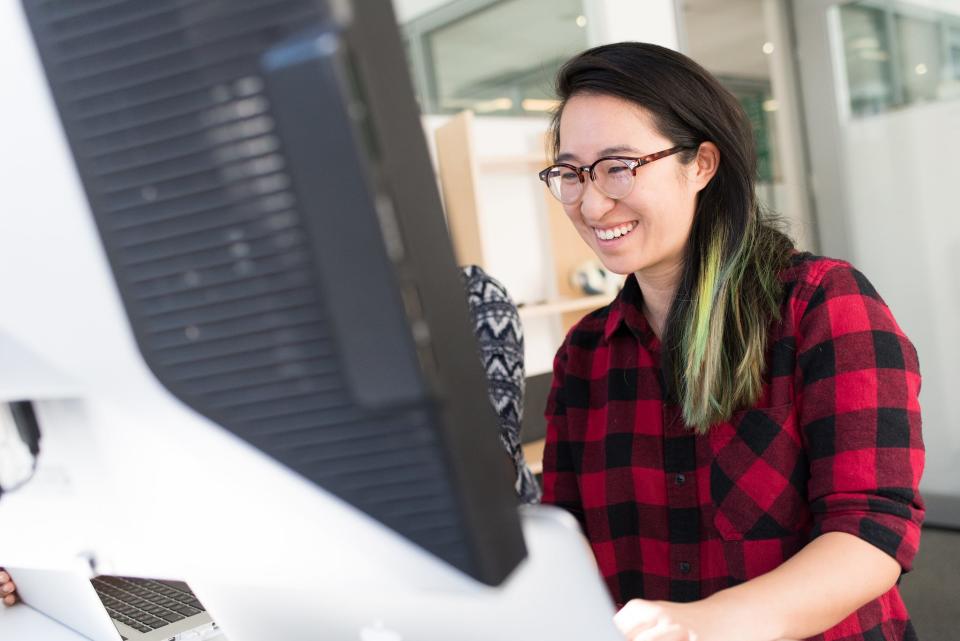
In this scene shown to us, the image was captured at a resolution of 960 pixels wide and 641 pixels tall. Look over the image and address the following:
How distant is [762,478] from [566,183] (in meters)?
0.45

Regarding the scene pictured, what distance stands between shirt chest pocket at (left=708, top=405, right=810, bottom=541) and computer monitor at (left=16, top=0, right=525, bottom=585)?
2.44 feet

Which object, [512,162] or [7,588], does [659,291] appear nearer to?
[7,588]

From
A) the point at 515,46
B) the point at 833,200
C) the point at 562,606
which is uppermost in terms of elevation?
the point at 515,46

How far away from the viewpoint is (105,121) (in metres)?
0.32

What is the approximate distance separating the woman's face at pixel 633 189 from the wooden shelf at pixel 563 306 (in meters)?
1.94

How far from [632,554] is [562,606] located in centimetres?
83

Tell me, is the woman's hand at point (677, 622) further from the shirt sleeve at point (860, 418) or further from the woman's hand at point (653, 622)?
the shirt sleeve at point (860, 418)

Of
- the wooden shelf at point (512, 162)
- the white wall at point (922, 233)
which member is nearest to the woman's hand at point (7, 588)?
the wooden shelf at point (512, 162)

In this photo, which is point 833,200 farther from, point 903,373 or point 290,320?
point 290,320

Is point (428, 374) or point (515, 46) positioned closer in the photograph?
point (428, 374)

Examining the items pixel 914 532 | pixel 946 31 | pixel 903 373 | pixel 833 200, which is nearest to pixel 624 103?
pixel 903 373

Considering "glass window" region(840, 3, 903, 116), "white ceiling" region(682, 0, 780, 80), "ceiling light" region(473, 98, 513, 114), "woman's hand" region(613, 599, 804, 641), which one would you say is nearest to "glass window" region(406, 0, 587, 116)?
"ceiling light" region(473, 98, 513, 114)

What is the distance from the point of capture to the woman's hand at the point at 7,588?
1067mm

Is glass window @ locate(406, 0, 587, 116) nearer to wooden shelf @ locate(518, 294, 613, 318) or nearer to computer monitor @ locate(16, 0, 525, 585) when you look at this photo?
wooden shelf @ locate(518, 294, 613, 318)
